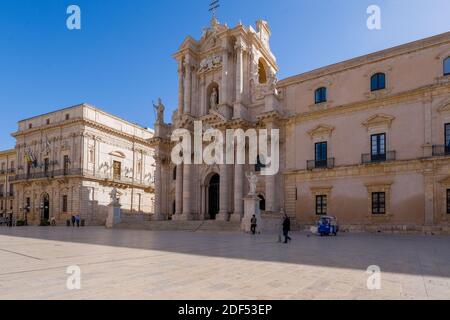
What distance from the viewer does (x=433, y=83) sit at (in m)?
23.6

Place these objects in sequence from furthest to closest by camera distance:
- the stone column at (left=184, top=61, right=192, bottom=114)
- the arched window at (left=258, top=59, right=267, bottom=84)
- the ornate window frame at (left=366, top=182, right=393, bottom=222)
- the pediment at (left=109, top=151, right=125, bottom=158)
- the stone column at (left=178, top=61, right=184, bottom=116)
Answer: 1. the pediment at (left=109, top=151, right=125, bottom=158)
2. the arched window at (left=258, top=59, right=267, bottom=84)
3. the stone column at (left=178, top=61, right=184, bottom=116)
4. the stone column at (left=184, top=61, right=192, bottom=114)
5. the ornate window frame at (left=366, top=182, right=393, bottom=222)

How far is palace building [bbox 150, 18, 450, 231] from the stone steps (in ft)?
8.05

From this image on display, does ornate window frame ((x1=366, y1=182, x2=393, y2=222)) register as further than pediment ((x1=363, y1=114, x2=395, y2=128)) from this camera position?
No

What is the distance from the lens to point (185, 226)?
28578 mm

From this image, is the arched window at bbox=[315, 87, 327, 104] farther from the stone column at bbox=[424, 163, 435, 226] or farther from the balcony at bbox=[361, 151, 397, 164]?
the stone column at bbox=[424, 163, 435, 226]

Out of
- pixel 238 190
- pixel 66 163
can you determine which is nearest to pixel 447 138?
pixel 238 190

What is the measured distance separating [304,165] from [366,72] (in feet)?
27.7

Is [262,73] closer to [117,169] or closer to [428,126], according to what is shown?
[428,126]

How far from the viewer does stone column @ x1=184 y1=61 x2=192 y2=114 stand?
117 ft

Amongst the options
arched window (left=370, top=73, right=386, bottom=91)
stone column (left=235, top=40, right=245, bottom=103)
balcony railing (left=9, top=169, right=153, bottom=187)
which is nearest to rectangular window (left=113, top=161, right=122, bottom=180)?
balcony railing (left=9, top=169, right=153, bottom=187)

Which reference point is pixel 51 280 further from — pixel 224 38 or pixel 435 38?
pixel 224 38

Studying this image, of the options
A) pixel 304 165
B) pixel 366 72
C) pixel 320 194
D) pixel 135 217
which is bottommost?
pixel 135 217

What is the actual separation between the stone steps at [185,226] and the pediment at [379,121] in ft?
39.5
